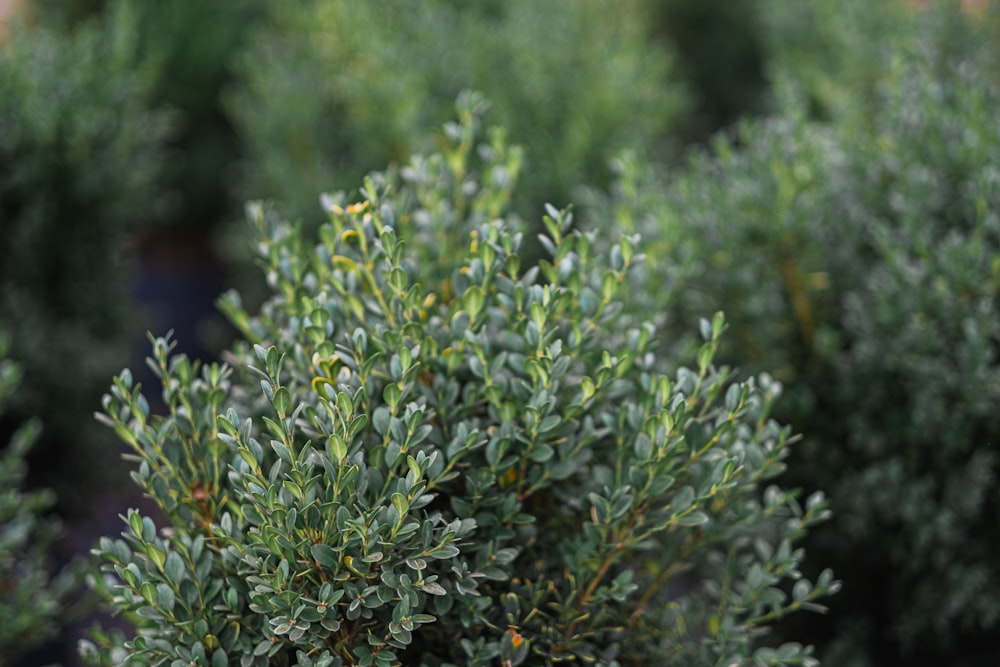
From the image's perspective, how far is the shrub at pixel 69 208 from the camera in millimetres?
3371

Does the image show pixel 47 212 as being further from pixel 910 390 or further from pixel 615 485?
pixel 910 390

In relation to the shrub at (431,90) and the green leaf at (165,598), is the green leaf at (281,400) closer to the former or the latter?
the green leaf at (165,598)

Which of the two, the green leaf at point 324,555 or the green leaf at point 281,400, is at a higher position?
the green leaf at point 281,400

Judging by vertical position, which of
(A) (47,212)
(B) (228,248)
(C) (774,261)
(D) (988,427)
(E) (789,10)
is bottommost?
(D) (988,427)

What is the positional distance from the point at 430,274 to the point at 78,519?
7.50 feet

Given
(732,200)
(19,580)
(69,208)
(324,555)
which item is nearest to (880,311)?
(732,200)

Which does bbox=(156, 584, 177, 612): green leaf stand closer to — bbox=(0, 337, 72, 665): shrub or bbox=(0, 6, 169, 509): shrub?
bbox=(0, 337, 72, 665): shrub

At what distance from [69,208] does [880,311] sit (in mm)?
2879

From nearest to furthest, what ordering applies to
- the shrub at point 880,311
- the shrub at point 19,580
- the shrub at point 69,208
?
the shrub at point 19,580, the shrub at point 880,311, the shrub at point 69,208

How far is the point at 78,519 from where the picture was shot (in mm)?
3785

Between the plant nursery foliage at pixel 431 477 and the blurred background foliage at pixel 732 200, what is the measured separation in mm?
597

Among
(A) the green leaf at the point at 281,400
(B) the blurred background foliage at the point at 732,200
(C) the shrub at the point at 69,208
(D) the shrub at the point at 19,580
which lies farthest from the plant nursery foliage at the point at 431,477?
(C) the shrub at the point at 69,208

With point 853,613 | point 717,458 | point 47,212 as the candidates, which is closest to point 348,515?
point 717,458

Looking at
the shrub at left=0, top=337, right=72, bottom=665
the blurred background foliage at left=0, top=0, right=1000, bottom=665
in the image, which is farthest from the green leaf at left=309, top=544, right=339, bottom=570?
the blurred background foliage at left=0, top=0, right=1000, bottom=665
